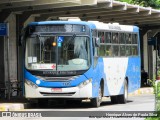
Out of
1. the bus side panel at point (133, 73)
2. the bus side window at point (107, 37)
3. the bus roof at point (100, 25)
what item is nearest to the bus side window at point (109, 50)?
the bus side window at point (107, 37)

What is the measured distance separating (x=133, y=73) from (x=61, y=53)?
19.8 feet

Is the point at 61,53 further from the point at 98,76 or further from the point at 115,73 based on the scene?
the point at 115,73

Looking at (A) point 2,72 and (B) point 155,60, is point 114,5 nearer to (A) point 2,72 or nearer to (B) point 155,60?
(A) point 2,72

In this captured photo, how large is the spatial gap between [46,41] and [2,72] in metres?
7.22

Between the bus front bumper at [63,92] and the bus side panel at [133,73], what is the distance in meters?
4.64

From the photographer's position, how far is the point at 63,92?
21578 mm

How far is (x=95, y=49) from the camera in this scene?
22.2m

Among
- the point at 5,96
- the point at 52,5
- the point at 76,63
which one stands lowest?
the point at 5,96

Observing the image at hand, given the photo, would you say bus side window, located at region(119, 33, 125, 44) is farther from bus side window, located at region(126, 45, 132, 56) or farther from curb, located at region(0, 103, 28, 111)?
curb, located at region(0, 103, 28, 111)

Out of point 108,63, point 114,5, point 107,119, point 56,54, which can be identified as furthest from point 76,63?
point 114,5

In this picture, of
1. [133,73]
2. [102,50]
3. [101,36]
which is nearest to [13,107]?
[102,50]

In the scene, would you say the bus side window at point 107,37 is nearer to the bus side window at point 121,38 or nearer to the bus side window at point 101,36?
the bus side window at point 101,36

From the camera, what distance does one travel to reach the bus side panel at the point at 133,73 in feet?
86.2

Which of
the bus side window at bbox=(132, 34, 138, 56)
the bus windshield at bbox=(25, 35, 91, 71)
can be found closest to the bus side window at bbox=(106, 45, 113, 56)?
the bus windshield at bbox=(25, 35, 91, 71)
